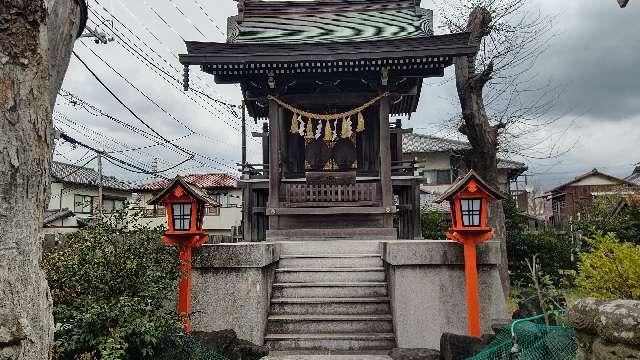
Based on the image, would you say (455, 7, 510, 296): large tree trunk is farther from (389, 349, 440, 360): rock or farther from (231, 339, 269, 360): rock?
(231, 339, 269, 360): rock

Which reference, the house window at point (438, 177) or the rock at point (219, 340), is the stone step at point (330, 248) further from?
the house window at point (438, 177)

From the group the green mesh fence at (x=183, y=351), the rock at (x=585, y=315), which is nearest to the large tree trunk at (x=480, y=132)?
the rock at (x=585, y=315)

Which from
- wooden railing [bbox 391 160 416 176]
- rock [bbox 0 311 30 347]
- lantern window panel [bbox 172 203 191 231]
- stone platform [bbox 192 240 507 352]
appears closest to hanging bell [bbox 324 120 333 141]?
wooden railing [bbox 391 160 416 176]

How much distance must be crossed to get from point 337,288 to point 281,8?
444 inches

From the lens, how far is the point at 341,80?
13070 mm

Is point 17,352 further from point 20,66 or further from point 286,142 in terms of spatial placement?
point 286,142

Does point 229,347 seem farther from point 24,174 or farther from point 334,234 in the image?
point 334,234

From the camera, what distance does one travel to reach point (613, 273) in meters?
3.56

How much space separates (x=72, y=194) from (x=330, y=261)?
31.9 metres

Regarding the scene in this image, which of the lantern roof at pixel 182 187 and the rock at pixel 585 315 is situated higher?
the lantern roof at pixel 182 187

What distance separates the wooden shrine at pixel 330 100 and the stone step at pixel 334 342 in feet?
16.7

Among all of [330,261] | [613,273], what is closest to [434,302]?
[330,261]

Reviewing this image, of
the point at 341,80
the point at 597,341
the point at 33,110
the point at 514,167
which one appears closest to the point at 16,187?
the point at 33,110

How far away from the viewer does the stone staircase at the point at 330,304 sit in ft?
22.1
